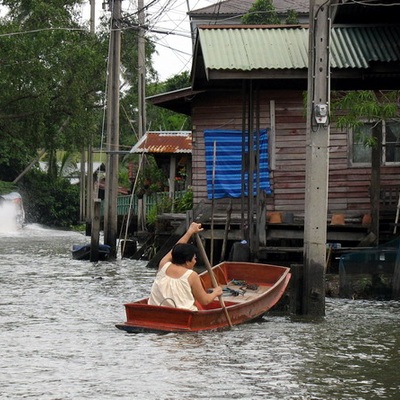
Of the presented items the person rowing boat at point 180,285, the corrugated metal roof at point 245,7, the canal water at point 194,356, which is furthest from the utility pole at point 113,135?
the corrugated metal roof at point 245,7

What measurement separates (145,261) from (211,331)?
1615 centimetres

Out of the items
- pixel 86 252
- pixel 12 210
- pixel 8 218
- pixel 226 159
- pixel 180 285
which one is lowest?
pixel 86 252

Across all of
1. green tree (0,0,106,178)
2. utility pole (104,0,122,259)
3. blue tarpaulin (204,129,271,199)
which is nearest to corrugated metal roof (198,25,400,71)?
blue tarpaulin (204,129,271,199)

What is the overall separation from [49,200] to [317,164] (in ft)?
156

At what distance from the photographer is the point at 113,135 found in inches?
1230

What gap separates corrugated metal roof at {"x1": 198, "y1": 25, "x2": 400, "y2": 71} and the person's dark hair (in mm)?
3894

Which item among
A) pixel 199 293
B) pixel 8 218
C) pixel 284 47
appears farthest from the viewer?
pixel 8 218

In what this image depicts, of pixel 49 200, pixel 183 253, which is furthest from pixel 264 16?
pixel 183 253

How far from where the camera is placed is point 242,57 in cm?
1706

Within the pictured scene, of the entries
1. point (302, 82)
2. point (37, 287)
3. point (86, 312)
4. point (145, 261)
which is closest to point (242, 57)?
point (302, 82)

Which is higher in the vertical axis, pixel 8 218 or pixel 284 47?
pixel 284 47

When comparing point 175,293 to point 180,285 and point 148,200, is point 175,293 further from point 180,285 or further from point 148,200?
point 148,200

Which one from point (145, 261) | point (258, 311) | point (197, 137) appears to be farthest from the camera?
point (145, 261)

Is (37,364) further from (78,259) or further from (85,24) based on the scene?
(85,24)
